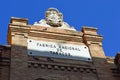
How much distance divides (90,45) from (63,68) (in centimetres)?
241

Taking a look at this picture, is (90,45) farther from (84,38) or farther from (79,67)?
(79,67)

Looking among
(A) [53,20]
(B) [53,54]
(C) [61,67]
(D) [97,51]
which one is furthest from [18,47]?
(D) [97,51]

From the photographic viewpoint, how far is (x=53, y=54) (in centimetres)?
1647

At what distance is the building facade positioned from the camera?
1529 cm

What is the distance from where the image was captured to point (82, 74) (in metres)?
15.8

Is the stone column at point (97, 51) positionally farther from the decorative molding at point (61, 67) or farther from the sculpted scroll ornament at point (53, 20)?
the sculpted scroll ornament at point (53, 20)

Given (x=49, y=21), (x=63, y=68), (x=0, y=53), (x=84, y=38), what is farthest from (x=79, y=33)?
(x=0, y=53)

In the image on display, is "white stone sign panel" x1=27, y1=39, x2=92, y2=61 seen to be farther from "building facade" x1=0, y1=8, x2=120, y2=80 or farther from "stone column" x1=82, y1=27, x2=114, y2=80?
"stone column" x1=82, y1=27, x2=114, y2=80

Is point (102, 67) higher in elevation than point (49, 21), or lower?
lower

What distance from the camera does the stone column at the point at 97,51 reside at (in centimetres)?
1599

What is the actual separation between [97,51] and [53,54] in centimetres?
225

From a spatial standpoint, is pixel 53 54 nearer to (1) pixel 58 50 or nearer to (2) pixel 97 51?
(1) pixel 58 50

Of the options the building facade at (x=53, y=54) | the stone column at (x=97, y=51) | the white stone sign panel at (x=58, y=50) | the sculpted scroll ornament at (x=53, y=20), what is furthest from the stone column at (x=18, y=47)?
the stone column at (x=97, y=51)

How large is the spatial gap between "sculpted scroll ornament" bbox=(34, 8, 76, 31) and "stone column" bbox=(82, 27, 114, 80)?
1.09 meters
